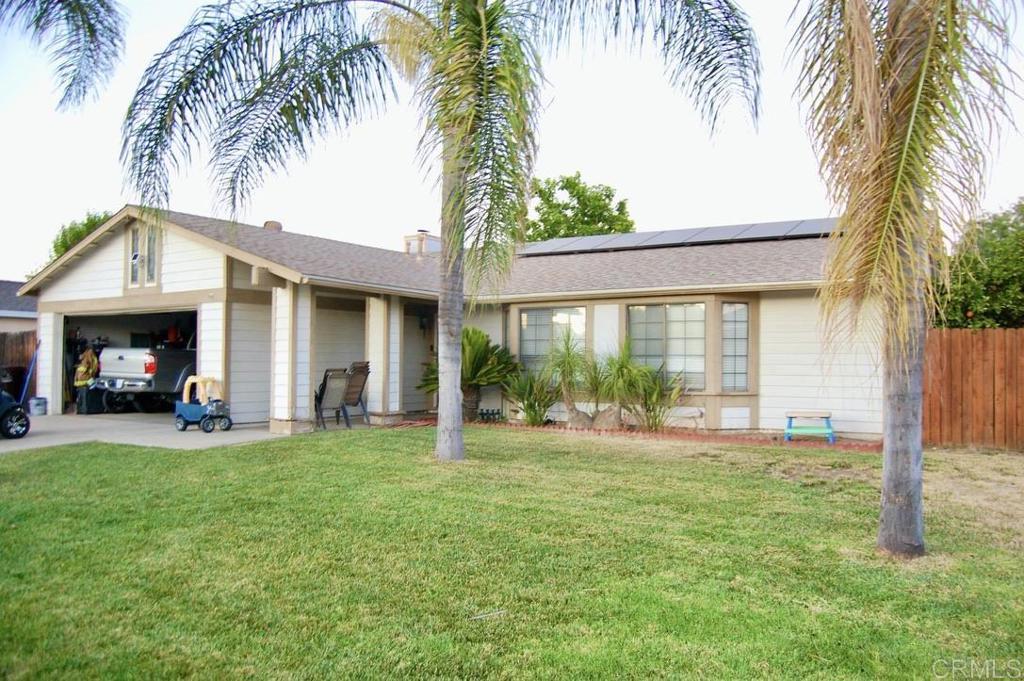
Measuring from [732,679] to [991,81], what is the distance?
363cm

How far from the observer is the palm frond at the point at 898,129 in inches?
169

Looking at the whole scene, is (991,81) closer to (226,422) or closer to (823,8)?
(823,8)

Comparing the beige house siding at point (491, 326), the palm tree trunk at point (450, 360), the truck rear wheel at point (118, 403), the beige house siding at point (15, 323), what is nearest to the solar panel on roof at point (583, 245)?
the beige house siding at point (491, 326)

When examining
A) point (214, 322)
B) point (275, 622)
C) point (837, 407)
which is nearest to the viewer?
point (275, 622)

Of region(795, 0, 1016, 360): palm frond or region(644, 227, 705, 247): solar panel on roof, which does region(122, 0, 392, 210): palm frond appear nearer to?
region(795, 0, 1016, 360): palm frond

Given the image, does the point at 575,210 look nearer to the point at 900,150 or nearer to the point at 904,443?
the point at 904,443

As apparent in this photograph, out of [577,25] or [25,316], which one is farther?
[25,316]

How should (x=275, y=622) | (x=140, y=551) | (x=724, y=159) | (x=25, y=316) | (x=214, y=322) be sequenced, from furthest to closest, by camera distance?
(x=25, y=316), (x=214, y=322), (x=724, y=159), (x=140, y=551), (x=275, y=622)

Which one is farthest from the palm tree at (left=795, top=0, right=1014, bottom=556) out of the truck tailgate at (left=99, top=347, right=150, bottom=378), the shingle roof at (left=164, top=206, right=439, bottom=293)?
the truck tailgate at (left=99, top=347, right=150, bottom=378)

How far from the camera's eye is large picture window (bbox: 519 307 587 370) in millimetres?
14367

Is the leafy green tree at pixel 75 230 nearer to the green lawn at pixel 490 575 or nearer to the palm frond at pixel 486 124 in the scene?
the green lawn at pixel 490 575

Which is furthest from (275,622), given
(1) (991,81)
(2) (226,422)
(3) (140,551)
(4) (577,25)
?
(2) (226,422)

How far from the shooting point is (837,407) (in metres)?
12.2

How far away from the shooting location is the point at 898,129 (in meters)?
4.65
